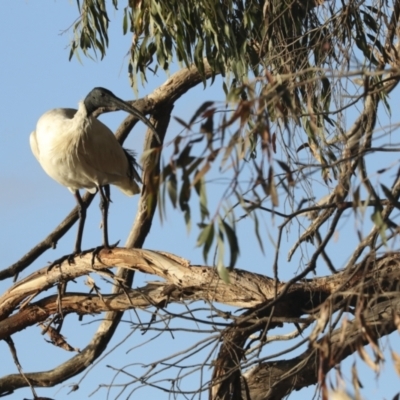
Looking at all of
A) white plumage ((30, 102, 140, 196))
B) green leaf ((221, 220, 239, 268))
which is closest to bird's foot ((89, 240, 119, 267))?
white plumage ((30, 102, 140, 196))

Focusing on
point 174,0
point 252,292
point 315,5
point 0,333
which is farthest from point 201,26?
point 0,333

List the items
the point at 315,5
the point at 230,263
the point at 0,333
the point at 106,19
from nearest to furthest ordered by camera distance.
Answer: the point at 230,263 → the point at 315,5 → the point at 0,333 → the point at 106,19

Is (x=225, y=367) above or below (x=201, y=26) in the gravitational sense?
below

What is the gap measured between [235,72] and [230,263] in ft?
8.45

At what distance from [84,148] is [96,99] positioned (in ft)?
0.93

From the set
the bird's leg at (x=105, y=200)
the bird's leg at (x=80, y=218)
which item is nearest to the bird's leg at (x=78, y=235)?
the bird's leg at (x=80, y=218)

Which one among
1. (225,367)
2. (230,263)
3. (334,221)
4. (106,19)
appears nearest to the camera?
(230,263)

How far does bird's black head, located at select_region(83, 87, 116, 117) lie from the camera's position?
5781 millimetres

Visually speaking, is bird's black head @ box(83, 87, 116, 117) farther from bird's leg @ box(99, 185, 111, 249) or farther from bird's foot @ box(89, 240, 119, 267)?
bird's foot @ box(89, 240, 119, 267)

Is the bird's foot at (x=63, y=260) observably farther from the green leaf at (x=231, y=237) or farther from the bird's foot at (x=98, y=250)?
the green leaf at (x=231, y=237)

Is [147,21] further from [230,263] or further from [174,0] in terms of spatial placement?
[230,263]

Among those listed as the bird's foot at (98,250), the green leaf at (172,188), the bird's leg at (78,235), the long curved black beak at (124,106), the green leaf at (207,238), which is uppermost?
the long curved black beak at (124,106)

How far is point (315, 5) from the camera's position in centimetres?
512

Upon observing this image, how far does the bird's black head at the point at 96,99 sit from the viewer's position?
228 inches
